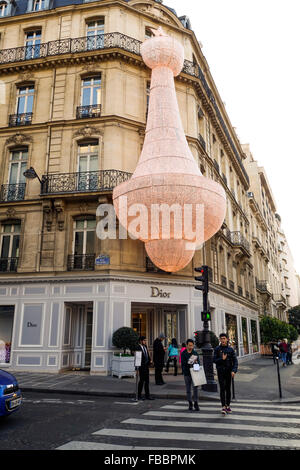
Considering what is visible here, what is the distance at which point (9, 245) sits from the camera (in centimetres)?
1698

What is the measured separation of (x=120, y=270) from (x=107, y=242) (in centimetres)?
142

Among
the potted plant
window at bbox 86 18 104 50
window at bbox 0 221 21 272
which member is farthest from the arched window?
window at bbox 86 18 104 50

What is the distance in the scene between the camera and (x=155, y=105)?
47.5 ft

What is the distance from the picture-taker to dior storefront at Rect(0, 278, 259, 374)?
14945 millimetres

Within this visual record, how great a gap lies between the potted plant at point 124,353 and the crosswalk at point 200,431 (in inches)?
235

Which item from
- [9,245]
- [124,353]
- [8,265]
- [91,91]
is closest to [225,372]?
[124,353]

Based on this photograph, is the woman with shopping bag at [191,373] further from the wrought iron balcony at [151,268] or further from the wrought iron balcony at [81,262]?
the wrought iron balcony at [81,262]

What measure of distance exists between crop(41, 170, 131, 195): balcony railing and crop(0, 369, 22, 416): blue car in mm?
10724

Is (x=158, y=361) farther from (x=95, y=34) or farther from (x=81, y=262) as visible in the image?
(x=95, y=34)

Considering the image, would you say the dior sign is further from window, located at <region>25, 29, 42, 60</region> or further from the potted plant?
window, located at <region>25, 29, 42, 60</region>

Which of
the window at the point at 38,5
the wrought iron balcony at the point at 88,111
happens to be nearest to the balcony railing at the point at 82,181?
the wrought iron balcony at the point at 88,111

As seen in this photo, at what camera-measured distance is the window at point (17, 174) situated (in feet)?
57.4

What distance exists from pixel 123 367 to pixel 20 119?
13863mm

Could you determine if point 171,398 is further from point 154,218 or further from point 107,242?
point 107,242
